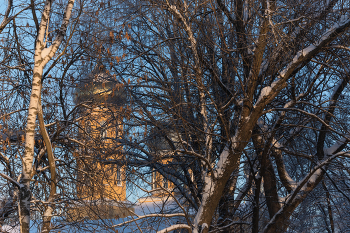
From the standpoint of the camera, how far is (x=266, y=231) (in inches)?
303

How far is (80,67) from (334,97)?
262 inches

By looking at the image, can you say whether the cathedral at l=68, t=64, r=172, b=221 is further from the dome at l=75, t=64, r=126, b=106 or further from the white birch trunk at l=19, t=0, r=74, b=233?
the white birch trunk at l=19, t=0, r=74, b=233

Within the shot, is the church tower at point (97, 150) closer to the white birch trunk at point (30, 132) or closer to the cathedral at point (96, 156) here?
the cathedral at point (96, 156)

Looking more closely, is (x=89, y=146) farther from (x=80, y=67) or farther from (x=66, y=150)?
(x=80, y=67)

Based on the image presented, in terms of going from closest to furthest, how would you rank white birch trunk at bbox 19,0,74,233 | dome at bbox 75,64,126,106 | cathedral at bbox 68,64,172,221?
1. white birch trunk at bbox 19,0,74,233
2. cathedral at bbox 68,64,172,221
3. dome at bbox 75,64,126,106

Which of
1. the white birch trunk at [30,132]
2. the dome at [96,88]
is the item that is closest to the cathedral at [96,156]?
the dome at [96,88]

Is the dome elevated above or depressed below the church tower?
above

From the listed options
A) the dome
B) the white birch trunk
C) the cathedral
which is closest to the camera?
the white birch trunk

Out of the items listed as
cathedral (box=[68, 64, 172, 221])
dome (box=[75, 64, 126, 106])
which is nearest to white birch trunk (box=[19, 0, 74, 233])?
cathedral (box=[68, 64, 172, 221])

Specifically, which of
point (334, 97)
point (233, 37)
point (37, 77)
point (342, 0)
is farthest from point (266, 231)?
point (37, 77)

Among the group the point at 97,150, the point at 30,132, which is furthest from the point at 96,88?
the point at 30,132

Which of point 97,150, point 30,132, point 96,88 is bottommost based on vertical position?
point 30,132

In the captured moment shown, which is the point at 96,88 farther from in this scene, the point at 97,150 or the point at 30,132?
the point at 30,132

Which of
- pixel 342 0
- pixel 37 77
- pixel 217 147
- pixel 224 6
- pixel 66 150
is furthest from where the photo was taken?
pixel 217 147
